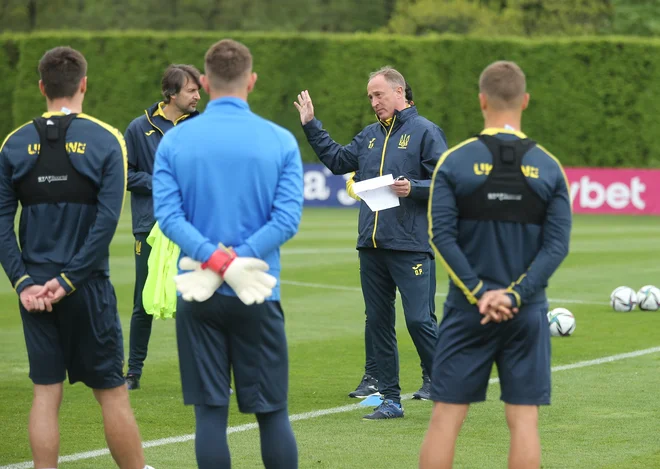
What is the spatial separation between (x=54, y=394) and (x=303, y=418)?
2510 millimetres

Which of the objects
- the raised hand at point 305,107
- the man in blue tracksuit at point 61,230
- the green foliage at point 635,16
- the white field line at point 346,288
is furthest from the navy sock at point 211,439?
the green foliage at point 635,16

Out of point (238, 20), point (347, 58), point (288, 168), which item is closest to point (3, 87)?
point (347, 58)

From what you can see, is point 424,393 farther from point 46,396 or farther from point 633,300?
point 633,300

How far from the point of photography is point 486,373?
5359 mm

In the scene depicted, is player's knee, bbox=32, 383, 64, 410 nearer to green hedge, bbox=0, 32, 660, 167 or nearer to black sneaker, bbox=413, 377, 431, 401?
black sneaker, bbox=413, 377, 431, 401

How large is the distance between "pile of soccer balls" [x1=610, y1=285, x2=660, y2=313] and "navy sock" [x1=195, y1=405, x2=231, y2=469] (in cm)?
882

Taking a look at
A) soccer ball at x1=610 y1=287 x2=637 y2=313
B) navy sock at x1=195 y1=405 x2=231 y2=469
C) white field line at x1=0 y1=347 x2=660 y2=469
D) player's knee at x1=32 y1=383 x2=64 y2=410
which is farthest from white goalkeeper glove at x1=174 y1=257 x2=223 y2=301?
soccer ball at x1=610 y1=287 x2=637 y2=313

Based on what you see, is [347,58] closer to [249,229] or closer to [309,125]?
[309,125]

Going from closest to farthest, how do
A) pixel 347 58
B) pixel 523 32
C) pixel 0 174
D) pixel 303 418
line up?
pixel 0 174 < pixel 303 418 < pixel 347 58 < pixel 523 32

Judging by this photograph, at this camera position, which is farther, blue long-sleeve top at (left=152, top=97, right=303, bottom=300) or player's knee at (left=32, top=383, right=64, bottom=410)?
player's knee at (left=32, top=383, right=64, bottom=410)

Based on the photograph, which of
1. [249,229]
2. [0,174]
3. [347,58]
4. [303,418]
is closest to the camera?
[249,229]

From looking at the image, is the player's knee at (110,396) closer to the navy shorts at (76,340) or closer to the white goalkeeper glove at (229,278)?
the navy shorts at (76,340)

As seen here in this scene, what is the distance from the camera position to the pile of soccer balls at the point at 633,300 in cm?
1323

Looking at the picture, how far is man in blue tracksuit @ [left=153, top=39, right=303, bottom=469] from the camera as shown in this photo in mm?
5125
